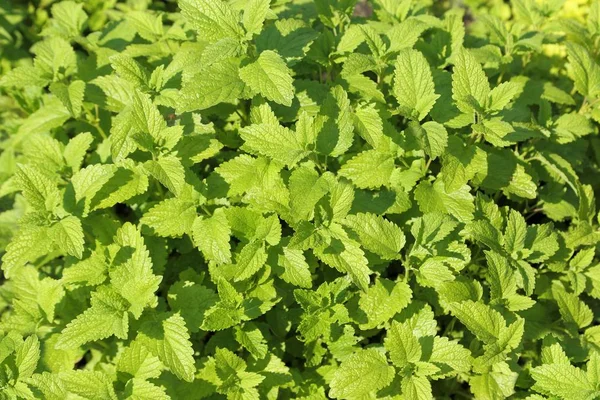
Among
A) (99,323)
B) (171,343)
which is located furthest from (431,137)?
(99,323)

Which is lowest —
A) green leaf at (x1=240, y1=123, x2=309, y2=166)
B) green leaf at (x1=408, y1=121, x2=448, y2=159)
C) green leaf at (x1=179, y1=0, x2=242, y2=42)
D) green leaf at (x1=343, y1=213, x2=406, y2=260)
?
green leaf at (x1=343, y1=213, x2=406, y2=260)

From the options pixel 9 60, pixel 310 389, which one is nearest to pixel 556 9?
pixel 310 389

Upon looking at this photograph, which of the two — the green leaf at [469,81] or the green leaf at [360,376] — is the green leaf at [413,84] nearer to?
the green leaf at [469,81]

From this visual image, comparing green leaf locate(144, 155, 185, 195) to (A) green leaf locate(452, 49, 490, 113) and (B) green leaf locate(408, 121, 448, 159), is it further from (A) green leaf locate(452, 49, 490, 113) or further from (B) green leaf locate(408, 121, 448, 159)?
(A) green leaf locate(452, 49, 490, 113)

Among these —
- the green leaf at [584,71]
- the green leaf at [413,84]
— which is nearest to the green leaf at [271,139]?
the green leaf at [413,84]

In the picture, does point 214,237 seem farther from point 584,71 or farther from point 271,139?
point 584,71

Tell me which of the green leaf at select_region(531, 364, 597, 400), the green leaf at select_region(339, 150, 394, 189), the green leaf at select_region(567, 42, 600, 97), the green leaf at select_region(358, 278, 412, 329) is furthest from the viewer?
the green leaf at select_region(567, 42, 600, 97)

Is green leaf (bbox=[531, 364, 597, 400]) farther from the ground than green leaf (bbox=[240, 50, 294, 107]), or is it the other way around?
green leaf (bbox=[240, 50, 294, 107])

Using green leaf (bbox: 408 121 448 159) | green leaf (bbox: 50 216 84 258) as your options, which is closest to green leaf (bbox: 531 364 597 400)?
green leaf (bbox: 408 121 448 159)
